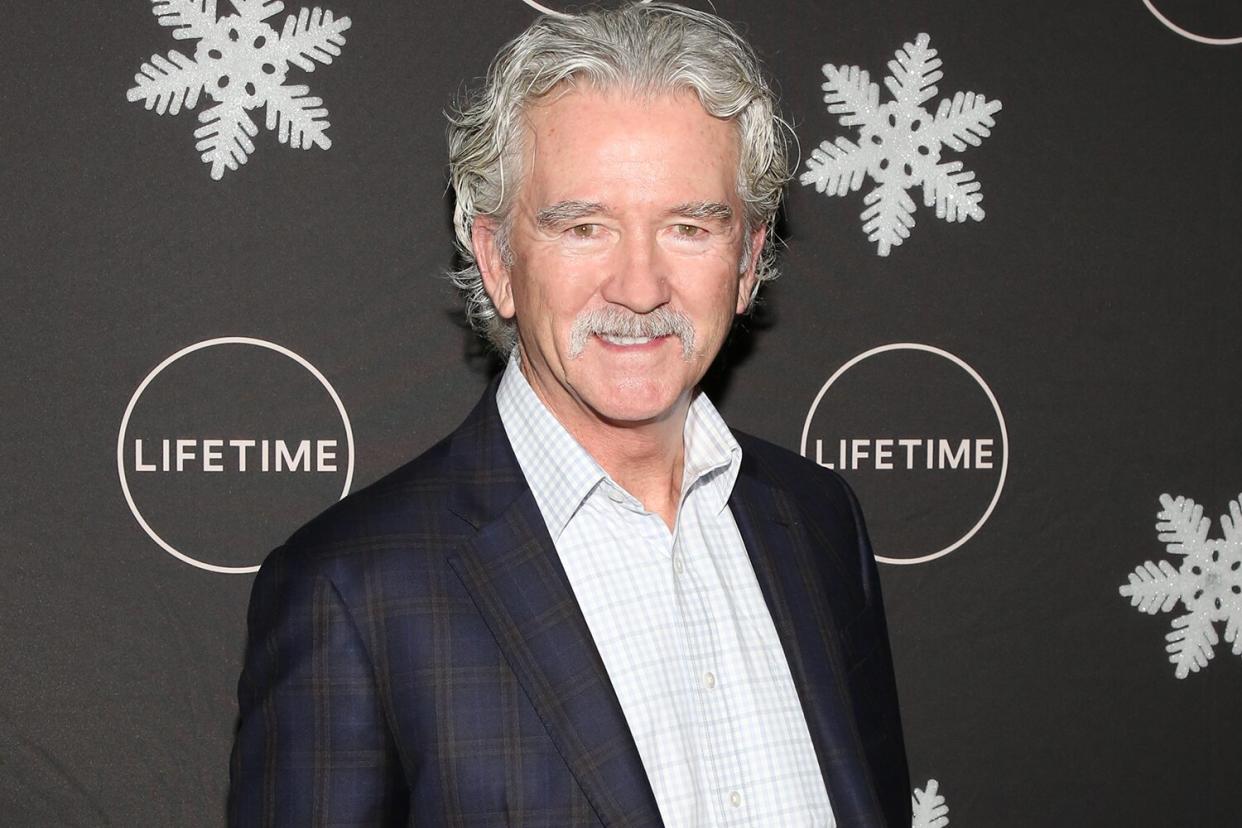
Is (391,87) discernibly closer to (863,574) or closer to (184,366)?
(184,366)

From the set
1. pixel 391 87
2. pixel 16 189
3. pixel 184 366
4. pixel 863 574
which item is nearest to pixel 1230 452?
pixel 863 574

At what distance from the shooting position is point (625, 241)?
3.54 feet

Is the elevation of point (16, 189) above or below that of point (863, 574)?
above

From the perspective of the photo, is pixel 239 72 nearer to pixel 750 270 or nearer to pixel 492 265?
pixel 492 265

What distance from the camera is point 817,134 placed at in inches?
58.1

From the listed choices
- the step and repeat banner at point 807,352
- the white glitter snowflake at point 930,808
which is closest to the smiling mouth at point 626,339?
the step and repeat banner at point 807,352

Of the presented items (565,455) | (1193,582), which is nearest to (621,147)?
(565,455)

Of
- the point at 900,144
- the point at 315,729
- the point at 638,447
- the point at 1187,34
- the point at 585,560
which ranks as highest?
the point at 1187,34

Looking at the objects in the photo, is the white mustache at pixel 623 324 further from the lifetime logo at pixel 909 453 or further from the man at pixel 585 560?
the lifetime logo at pixel 909 453

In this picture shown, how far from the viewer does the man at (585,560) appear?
3.31 ft

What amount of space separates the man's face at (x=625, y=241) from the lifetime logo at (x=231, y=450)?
1.21 feet

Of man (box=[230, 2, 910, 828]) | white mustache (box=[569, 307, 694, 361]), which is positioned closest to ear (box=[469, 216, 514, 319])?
man (box=[230, 2, 910, 828])

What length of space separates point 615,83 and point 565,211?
0.41ft

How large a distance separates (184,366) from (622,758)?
675 millimetres
